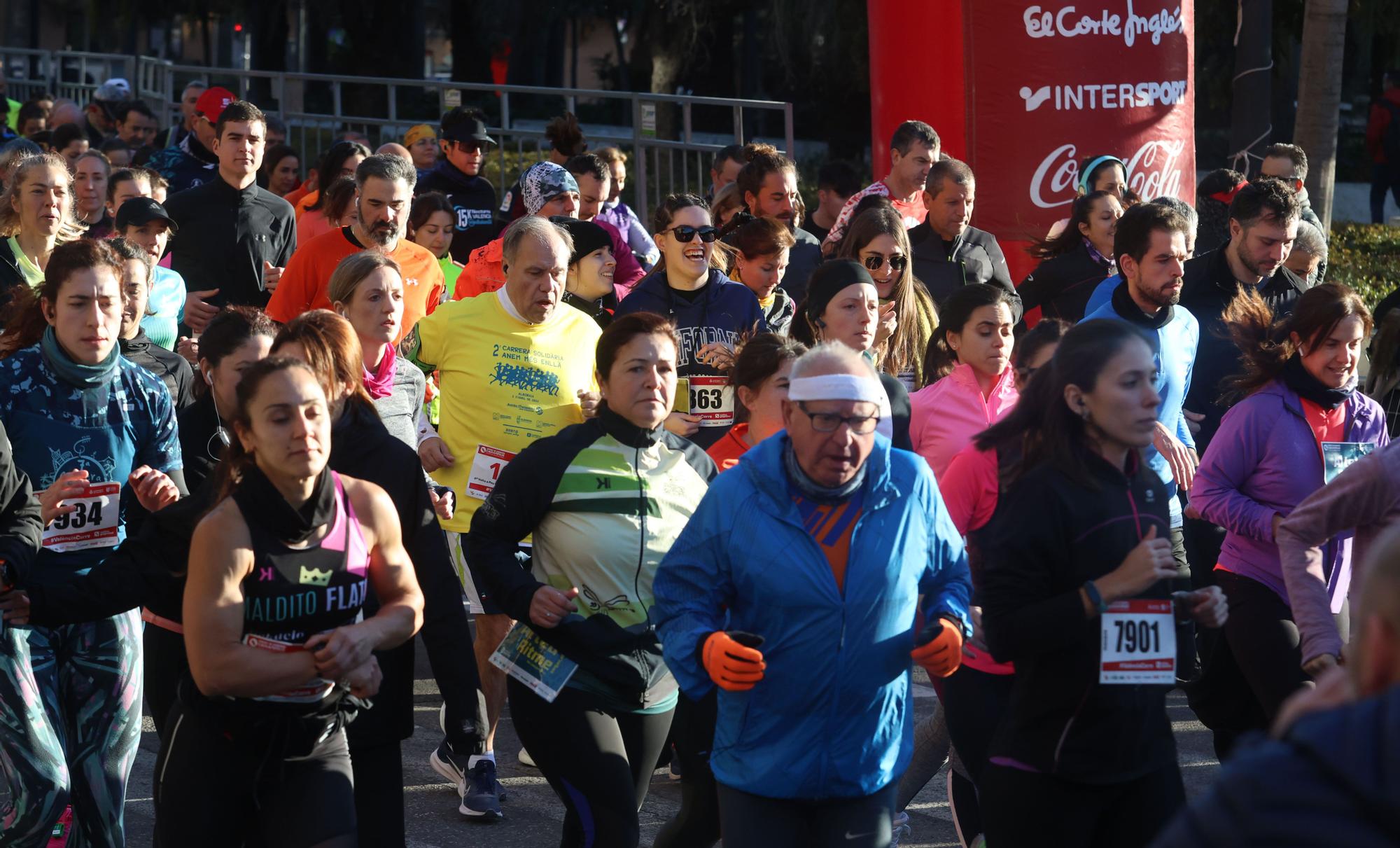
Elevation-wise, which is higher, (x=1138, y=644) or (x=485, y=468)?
(x=485, y=468)

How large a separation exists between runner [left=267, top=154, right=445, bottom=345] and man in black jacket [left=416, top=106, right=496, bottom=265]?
2509 mm

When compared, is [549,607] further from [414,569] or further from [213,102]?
[213,102]

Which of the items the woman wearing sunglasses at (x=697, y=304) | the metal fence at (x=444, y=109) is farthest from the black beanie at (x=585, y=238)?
the metal fence at (x=444, y=109)

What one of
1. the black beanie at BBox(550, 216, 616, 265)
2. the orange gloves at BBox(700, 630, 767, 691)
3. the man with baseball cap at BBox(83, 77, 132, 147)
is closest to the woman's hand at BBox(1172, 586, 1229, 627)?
the orange gloves at BBox(700, 630, 767, 691)

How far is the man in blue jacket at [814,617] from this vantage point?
12.4ft

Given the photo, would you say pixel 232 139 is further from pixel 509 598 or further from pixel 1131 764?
pixel 1131 764

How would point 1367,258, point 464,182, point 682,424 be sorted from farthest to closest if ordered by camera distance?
point 1367,258 < point 464,182 < point 682,424

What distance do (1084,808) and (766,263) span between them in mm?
3944

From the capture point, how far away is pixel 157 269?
23.4 feet

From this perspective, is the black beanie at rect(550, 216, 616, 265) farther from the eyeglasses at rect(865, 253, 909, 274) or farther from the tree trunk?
the tree trunk

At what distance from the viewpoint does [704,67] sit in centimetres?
2636

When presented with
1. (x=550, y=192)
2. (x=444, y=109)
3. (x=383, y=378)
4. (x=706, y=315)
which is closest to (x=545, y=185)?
(x=550, y=192)

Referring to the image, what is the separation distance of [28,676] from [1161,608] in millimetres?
2945

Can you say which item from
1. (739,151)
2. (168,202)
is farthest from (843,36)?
(168,202)
